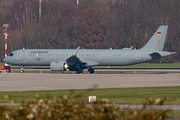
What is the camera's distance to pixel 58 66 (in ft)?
182

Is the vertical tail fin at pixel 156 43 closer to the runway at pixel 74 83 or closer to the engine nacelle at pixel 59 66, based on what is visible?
the engine nacelle at pixel 59 66

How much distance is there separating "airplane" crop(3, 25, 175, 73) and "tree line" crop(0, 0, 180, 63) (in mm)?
29978

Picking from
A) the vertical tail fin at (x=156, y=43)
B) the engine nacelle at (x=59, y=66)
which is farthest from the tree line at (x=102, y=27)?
the engine nacelle at (x=59, y=66)

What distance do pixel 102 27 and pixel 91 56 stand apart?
127ft

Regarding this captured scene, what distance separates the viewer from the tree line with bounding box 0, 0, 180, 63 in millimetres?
90688

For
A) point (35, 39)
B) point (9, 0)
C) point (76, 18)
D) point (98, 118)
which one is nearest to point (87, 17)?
point (76, 18)

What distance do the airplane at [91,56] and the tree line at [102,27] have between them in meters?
30.0

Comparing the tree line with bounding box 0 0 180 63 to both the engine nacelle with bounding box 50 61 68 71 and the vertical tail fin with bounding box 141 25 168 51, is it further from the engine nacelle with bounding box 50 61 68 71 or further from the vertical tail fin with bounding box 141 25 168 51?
the engine nacelle with bounding box 50 61 68 71

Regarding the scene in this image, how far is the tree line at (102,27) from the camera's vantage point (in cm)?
9069

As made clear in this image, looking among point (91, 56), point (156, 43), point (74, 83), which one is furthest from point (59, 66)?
point (74, 83)

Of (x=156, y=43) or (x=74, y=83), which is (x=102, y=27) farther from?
(x=74, y=83)

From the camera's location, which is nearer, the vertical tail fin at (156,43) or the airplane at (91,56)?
the airplane at (91,56)

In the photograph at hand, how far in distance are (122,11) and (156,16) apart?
10.1m

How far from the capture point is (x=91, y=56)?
5822cm
